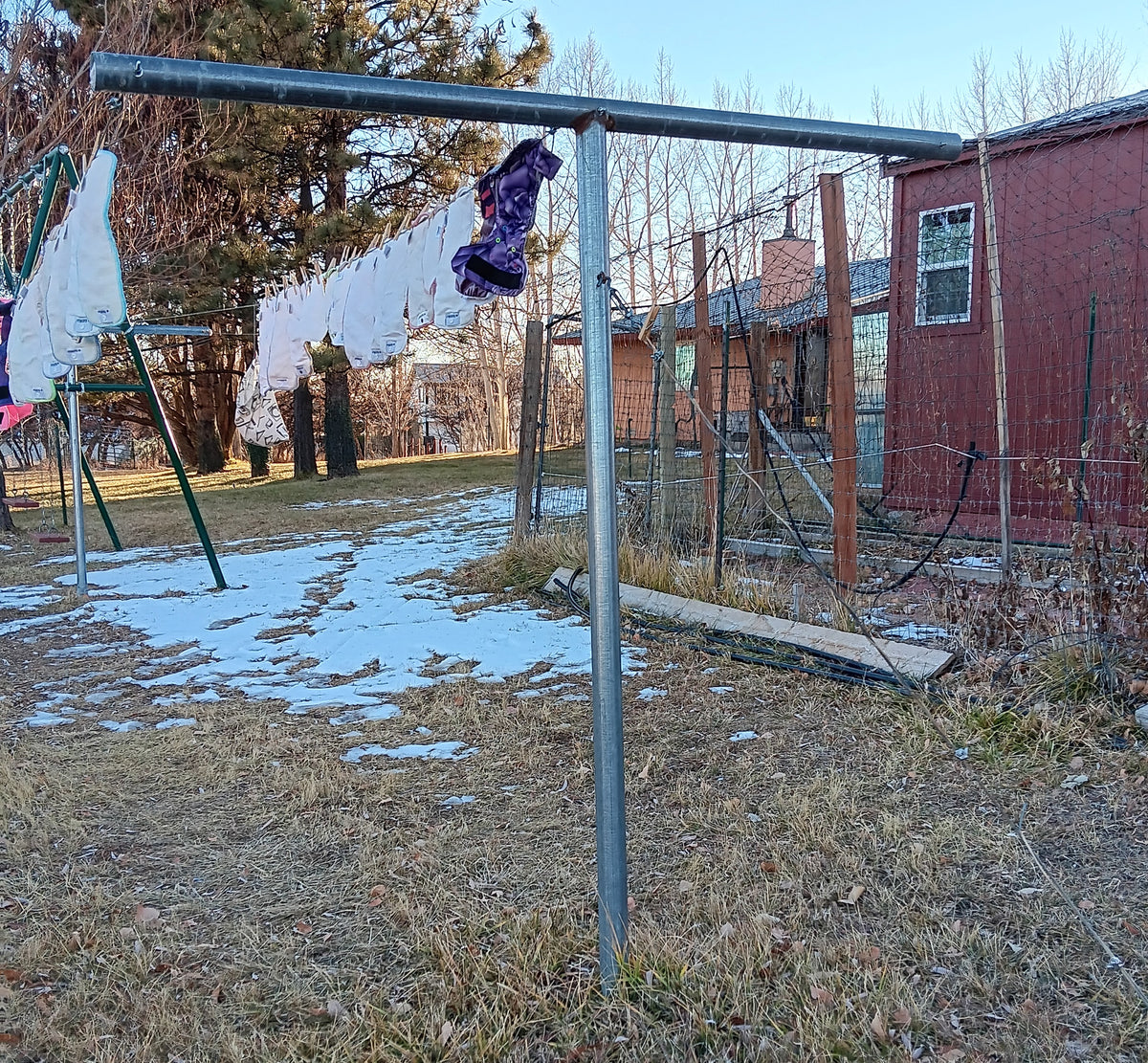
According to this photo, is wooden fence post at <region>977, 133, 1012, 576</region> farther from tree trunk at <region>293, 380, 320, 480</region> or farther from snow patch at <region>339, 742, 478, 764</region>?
tree trunk at <region>293, 380, 320, 480</region>

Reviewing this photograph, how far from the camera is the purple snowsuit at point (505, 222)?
7.77 feet

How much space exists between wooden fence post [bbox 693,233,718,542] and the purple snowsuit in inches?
78.7

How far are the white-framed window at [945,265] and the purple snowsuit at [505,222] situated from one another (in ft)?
16.2

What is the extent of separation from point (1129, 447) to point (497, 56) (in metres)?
11.4

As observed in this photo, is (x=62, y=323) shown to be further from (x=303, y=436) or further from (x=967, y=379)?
(x=303, y=436)

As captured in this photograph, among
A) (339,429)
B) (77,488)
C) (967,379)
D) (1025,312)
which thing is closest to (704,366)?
(967,379)

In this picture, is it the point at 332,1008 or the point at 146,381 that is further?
the point at 146,381

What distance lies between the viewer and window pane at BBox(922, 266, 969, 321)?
752 cm

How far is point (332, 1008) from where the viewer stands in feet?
6.19

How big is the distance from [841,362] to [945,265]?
11.8ft

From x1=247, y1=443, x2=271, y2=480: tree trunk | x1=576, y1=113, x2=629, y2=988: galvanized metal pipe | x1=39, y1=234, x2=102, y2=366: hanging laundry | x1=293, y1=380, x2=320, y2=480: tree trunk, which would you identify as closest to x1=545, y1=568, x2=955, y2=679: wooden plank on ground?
x1=576, y1=113, x2=629, y2=988: galvanized metal pipe

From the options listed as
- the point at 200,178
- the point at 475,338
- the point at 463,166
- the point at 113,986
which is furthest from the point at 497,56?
the point at 113,986

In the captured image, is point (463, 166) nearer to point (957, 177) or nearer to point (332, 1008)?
A: point (957, 177)

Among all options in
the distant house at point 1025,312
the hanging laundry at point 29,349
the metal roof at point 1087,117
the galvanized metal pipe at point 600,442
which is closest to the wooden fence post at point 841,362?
the metal roof at point 1087,117
